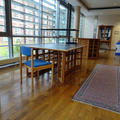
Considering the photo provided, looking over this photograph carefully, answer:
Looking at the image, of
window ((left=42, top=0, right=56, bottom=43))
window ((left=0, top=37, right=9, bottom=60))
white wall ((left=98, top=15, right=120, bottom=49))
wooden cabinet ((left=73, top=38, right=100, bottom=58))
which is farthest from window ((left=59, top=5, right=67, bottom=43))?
white wall ((left=98, top=15, right=120, bottom=49))

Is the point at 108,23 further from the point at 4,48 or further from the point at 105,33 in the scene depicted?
the point at 4,48

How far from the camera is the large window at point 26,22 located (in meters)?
3.46

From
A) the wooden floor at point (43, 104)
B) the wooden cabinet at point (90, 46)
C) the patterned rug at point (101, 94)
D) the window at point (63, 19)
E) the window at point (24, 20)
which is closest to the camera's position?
the wooden floor at point (43, 104)

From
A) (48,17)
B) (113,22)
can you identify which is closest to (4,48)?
(48,17)

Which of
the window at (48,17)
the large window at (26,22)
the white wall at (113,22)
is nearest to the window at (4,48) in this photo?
the large window at (26,22)

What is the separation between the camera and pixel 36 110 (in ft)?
5.32

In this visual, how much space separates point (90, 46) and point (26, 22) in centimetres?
331

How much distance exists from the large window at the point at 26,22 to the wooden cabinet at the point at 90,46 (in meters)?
1.32

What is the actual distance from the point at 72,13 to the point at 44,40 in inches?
129

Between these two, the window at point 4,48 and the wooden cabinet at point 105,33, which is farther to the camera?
the wooden cabinet at point 105,33

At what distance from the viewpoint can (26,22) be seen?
165 inches

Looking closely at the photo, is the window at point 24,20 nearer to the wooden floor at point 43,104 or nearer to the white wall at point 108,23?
the wooden floor at point 43,104

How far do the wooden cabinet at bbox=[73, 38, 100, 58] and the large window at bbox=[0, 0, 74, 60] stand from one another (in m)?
1.32

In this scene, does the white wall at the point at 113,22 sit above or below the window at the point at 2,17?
above
